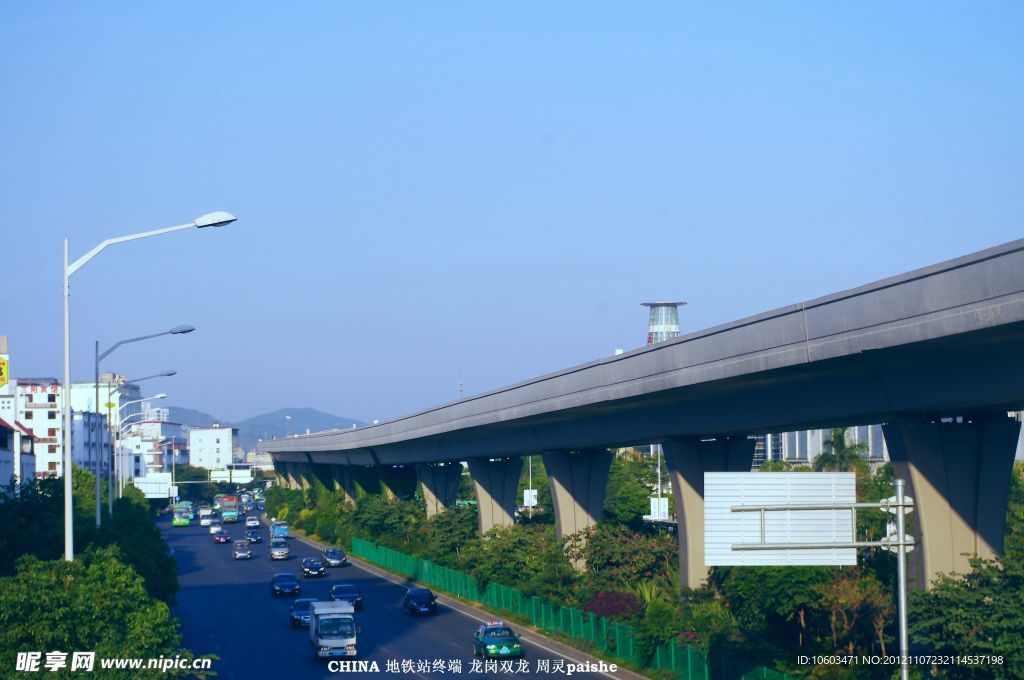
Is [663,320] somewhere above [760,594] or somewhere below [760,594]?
above

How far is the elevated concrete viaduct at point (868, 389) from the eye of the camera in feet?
80.9

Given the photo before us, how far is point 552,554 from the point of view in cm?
5622

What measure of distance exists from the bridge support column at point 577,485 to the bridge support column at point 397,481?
50360mm

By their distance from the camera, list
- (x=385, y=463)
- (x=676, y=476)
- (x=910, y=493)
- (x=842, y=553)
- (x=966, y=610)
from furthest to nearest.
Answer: (x=385, y=463)
(x=676, y=476)
(x=910, y=493)
(x=966, y=610)
(x=842, y=553)

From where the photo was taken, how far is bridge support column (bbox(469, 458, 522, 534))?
7269 centimetres

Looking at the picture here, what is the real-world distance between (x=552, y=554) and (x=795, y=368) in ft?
89.3

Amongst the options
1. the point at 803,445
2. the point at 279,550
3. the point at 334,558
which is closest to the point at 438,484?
the point at 334,558

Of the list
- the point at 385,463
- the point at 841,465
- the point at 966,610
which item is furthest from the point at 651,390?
the point at 385,463

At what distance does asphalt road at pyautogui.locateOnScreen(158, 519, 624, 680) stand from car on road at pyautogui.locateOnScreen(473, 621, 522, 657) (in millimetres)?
623

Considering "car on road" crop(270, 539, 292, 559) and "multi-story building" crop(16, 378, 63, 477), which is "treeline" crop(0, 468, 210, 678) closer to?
"car on road" crop(270, 539, 292, 559)

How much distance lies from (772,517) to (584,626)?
29268 mm

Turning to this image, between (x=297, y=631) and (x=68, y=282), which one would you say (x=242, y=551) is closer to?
(x=297, y=631)

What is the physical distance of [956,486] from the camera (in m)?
29.8

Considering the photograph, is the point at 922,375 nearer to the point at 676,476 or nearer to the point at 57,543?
the point at 676,476
